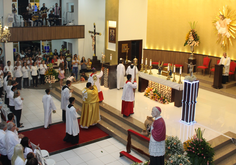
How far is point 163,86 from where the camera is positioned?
11.4m

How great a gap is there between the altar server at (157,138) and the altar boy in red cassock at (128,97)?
338 cm

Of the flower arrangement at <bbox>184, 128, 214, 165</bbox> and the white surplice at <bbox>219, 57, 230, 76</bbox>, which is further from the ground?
the white surplice at <bbox>219, 57, 230, 76</bbox>

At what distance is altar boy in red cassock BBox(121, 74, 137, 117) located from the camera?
9352 millimetres

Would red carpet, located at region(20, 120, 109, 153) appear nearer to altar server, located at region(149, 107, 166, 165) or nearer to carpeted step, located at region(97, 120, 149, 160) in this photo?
carpeted step, located at region(97, 120, 149, 160)

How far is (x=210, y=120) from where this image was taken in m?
9.55

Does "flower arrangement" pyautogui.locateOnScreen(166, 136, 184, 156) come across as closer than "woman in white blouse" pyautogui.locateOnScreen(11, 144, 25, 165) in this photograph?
No

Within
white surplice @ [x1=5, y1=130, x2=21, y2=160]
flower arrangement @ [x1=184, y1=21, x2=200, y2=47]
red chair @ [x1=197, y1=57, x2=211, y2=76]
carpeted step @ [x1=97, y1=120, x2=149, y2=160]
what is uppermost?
flower arrangement @ [x1=184, y1=21, x2=200, y2=47]

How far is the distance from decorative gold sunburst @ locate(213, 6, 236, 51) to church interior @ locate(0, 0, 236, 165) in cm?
5

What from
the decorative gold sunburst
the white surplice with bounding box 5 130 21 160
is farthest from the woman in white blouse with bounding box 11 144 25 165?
the decorative gold sunburst

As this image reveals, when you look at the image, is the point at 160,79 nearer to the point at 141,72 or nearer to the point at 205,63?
the point at 141,72

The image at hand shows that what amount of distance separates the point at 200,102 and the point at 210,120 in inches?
78.6

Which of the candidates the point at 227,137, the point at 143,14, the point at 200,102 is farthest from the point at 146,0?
the point at 227,137

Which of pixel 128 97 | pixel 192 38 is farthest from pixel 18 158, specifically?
pixel 192 38

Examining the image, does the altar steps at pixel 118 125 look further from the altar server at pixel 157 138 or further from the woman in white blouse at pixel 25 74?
the woman in white blouse at pixel 25 74
